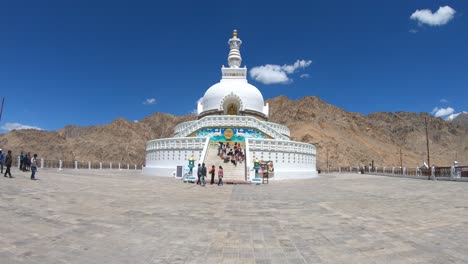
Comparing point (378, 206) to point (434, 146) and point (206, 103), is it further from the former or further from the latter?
point (434, 146)

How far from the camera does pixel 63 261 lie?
21.1 feet

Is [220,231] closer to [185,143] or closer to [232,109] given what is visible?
[185,143]

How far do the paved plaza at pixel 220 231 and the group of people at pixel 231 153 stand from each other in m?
15.5

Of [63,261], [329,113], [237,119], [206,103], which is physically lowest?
[63,261]

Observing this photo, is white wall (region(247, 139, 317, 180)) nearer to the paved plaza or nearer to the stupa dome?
the stupa dome

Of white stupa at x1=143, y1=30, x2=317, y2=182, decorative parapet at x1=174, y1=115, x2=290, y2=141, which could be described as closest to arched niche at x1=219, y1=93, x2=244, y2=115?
white stupa at x1=143, y1=30, x2=317, y2=182

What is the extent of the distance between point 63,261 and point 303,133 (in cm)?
9572

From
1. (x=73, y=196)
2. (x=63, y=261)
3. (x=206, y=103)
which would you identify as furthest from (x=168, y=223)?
(x=206, y=103)

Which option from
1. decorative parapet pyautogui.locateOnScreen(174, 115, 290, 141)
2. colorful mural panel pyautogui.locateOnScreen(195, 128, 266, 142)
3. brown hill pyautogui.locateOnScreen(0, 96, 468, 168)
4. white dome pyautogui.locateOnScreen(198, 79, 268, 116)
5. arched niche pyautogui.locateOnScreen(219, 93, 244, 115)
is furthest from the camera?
brown hill pyautogui.locateOnScreen(0, 96, 468, 168)

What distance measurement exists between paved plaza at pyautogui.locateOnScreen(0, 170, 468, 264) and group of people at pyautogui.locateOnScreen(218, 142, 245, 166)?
15547mm

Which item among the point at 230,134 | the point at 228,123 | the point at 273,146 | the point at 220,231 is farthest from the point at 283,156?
the point at 220,231

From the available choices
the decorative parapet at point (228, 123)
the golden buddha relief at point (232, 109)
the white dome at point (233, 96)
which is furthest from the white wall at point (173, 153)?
the golden buddha relief at point (232, 109)

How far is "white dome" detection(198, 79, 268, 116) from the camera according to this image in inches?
1677

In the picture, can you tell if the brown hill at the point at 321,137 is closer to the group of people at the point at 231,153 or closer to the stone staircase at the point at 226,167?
the group of people at the point at 231,153
